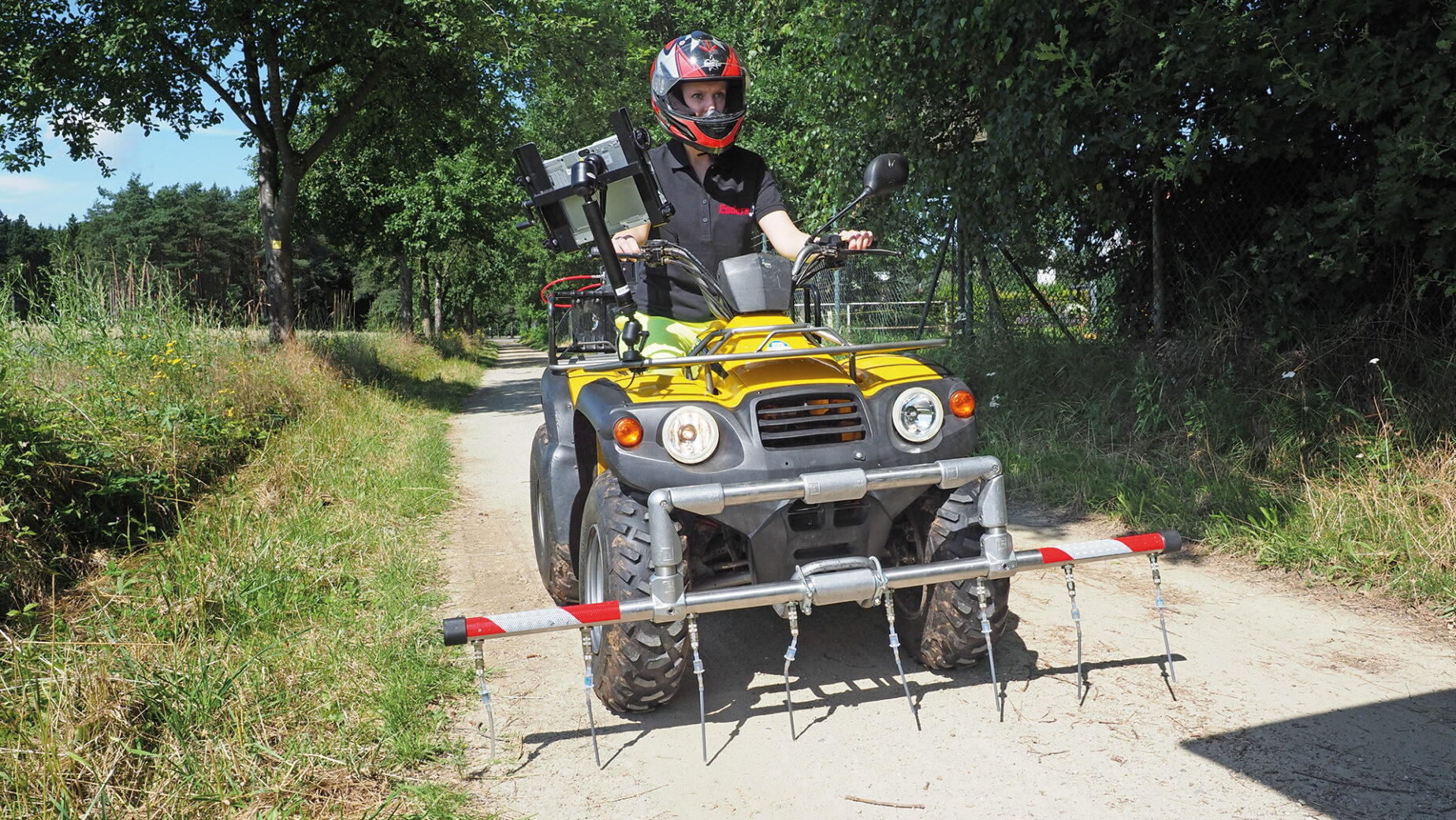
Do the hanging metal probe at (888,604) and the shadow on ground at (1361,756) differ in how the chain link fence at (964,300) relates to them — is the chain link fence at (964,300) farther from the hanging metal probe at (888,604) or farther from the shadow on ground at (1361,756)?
the shadow on ground at (1361,756)

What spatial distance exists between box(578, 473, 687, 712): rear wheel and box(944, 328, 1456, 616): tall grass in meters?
3.35

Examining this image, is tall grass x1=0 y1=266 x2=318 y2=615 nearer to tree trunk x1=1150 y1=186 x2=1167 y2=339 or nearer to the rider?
the rider

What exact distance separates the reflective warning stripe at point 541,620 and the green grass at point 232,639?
1.56ft

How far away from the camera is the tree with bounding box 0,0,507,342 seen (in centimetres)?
1210

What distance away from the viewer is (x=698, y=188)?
434 centimetres

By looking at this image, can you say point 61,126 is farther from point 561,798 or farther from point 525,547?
point 561,798

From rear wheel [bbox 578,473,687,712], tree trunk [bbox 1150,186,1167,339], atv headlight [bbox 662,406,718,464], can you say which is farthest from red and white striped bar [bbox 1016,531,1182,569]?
tree trunk [bbox 1150,186,1167,339]

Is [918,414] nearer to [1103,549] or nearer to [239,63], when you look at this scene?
[1103,549]

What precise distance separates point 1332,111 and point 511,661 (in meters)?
5.99

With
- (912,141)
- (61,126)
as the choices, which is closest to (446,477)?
(912,141)

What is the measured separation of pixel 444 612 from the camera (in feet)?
15.2

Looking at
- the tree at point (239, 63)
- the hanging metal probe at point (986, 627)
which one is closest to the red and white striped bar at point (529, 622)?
the hanging metal probe at point (986, 627)

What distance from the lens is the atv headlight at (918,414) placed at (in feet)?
11.0

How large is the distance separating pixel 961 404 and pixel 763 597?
3.33 feet
